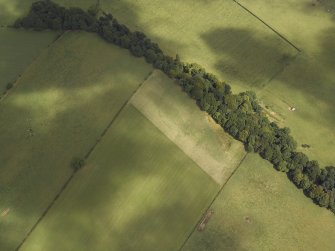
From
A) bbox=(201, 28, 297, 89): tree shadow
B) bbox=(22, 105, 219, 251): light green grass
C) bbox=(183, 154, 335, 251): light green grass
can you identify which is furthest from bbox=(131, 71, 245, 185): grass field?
bbox=(201, 28, 297, 89): tree shadow

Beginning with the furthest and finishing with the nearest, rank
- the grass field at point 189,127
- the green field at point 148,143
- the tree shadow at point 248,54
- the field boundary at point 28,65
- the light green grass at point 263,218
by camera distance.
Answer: the tree shadow at point 248,54 < the field boundary at point 28,65 < the grass field at point 189,127 < the light green grass at point 263,218 < the green field at point 148,143

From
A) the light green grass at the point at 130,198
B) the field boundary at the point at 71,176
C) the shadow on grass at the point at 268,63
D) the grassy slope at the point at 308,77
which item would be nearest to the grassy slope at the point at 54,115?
the field boundary at the point at 71,176

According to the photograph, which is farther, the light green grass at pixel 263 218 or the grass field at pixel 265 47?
the grass field at pixel 265 47

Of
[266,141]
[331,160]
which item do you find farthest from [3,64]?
[331,160]

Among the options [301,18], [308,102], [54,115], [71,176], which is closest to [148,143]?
[71,176]

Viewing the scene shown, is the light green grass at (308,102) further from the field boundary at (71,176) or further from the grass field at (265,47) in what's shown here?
the field boundary at (71,176)

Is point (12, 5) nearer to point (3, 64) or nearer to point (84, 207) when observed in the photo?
point (3, 64)

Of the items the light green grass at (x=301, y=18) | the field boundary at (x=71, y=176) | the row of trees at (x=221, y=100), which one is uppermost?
the light green grass at (x=301, y=18)

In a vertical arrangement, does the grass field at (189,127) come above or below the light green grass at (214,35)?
below
